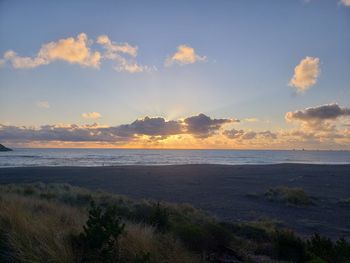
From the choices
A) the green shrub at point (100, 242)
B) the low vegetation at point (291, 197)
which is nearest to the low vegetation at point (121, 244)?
the green shrub at point (100, 242)

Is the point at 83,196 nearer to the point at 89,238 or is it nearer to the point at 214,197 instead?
the point at 214,197

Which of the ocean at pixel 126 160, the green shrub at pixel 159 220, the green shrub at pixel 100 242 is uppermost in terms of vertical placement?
the green shrub at pixel 100 242

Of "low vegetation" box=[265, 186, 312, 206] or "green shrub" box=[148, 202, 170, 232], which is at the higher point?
"green shrub" box=[148, 202, 170, 232]

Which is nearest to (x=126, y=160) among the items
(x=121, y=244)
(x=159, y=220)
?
(x=159, y=220)

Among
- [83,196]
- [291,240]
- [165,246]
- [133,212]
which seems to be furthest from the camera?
[83,196]

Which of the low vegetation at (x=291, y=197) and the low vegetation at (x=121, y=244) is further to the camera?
the low vegetation at (x=291, y=197)

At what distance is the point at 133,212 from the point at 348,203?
47.9ft

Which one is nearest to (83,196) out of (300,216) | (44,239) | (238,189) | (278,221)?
(278,221)

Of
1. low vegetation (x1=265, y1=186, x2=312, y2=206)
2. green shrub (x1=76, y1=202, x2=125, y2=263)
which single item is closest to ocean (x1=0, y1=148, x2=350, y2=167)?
low vegetation (x1=265, y1=186, x2=312, y2=206)

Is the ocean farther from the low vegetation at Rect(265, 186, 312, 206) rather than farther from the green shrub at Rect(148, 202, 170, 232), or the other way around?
the green shrub at Rect(148, 202, 170, 232)

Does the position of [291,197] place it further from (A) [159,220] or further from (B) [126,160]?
(B) [126,160]

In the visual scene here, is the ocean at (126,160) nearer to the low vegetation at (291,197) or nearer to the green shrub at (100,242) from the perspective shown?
the low vegetation at (291,197)

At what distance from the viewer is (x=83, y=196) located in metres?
17.1

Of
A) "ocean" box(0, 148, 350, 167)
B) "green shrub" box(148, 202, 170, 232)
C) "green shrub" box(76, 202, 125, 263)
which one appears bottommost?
"ocean" box(0, 148, 350, 167)
